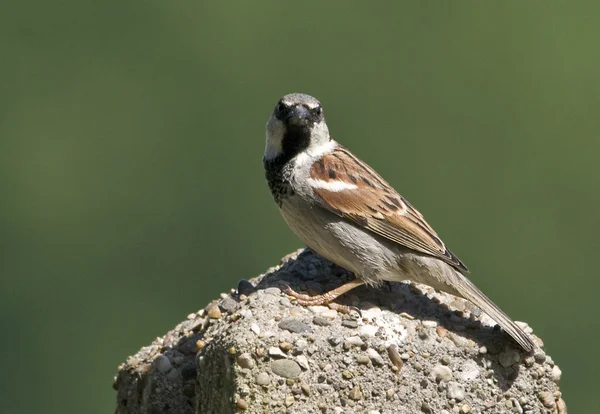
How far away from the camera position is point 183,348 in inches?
139

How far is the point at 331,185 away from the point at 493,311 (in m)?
0.70

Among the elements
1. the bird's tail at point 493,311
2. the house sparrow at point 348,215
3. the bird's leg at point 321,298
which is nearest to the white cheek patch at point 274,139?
the house sparrow at point 348,215

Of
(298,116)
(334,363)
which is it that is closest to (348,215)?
(298,116)

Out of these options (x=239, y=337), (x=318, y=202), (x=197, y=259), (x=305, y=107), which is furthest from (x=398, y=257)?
(x=197, y=259)

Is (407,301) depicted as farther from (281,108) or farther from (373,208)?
(281,108)

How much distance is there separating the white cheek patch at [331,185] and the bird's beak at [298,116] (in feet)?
0.77

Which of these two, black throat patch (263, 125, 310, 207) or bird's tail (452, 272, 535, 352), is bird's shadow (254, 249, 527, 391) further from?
black throat patch (263, 125, 310, 207)

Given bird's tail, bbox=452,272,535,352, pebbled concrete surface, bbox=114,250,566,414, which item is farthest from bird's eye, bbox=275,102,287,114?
bird's tail, bbox=452,272,535,352

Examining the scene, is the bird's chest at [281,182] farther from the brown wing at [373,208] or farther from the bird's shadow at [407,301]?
the bird's shadow at [407,301]

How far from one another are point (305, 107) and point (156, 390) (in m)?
1.20

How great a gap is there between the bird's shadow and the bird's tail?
0.03m

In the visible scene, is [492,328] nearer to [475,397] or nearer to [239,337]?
[475,397]

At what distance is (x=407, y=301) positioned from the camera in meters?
3.73

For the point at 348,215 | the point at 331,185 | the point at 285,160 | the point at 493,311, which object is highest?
the point at 285,160
